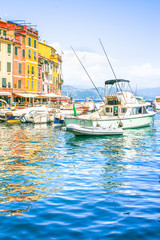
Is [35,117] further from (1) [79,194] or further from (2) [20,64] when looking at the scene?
(1) [79,194]

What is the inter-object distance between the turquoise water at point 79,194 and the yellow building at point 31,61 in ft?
147

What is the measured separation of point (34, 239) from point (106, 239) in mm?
1797

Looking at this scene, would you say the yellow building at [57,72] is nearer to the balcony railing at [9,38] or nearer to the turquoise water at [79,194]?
the balcony railing at [9,38]

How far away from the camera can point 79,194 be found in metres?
10.7

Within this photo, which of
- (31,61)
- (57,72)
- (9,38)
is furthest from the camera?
(57,72)

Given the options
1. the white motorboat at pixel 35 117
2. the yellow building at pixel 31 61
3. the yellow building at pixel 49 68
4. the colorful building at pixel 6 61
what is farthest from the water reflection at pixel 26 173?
the yellow building at pixel 49 68

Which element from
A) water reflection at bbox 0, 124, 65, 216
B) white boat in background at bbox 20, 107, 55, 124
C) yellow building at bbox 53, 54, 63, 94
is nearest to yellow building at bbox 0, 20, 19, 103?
white boat in background at bbox 20, 107, 55, 124

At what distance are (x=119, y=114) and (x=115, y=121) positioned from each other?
3.13m

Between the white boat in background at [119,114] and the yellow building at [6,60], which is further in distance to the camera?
the yellow building at [6,60]

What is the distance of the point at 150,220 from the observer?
843 centimetres

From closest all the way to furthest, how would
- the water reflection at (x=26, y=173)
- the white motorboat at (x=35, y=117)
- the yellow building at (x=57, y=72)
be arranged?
the water reflection at (x=26, y=173)
the white motorboat at (x=35, y=117)
the yellow building at (x=57, y=72)

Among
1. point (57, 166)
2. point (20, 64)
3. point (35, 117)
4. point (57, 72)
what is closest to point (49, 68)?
point (57, 72)

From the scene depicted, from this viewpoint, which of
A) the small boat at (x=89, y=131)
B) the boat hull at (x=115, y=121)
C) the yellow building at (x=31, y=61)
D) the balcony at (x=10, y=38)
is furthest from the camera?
the yellow building at (x=31, y=61)

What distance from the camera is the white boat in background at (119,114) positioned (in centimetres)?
3166
